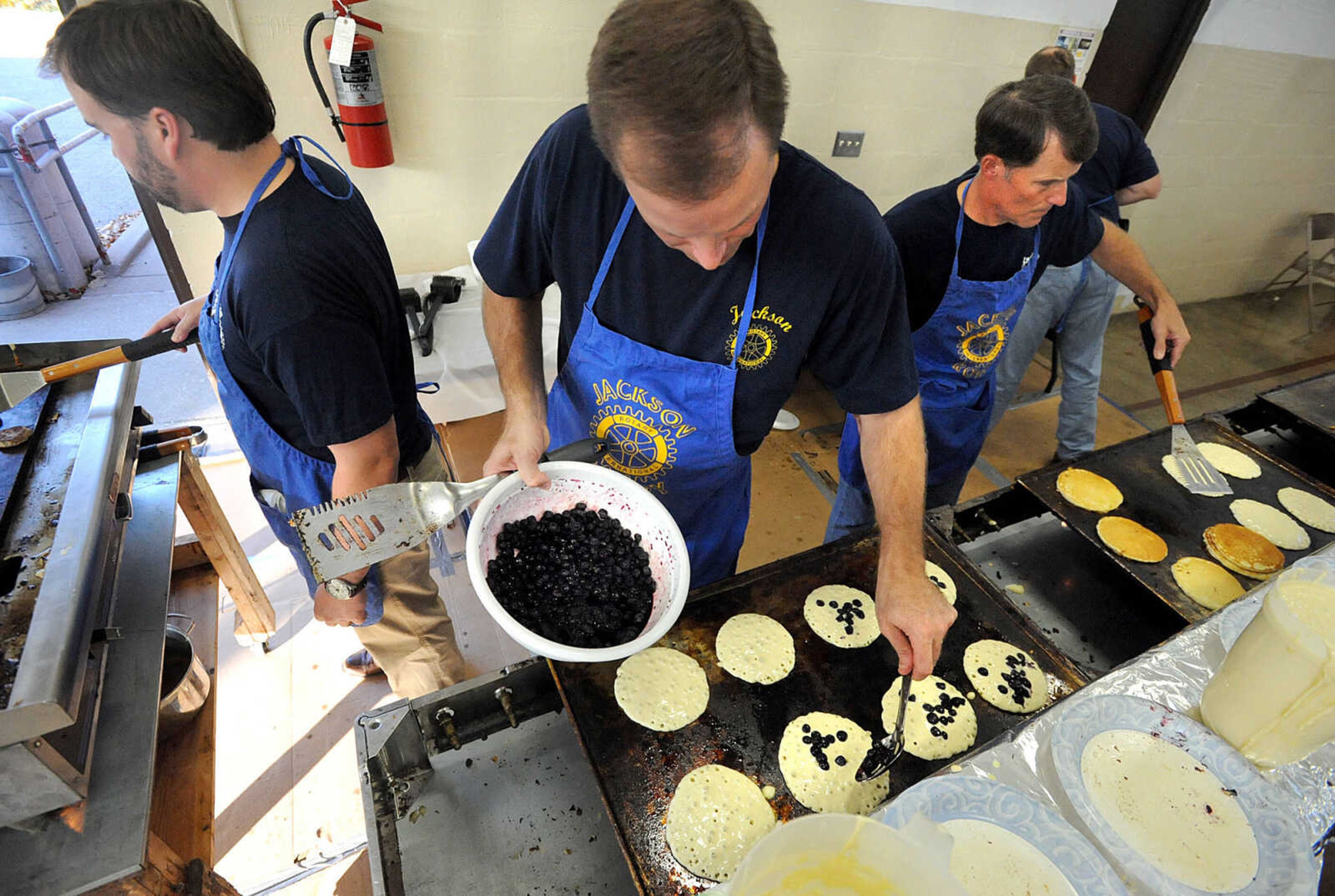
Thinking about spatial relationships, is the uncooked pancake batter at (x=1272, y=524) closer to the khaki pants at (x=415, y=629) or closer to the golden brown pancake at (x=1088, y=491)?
the golden brown pancake at (x=1088, y=491)

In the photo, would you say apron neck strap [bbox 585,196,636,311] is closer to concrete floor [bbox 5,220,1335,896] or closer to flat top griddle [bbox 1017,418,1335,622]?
flat top griddle [bbox 1017,418,1335,622]

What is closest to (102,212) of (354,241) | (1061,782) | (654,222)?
(354,241)

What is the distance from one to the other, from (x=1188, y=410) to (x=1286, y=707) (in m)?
4.46

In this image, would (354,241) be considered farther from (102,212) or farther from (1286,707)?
(102,212)

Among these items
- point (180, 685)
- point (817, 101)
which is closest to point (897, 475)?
point (180, 685)

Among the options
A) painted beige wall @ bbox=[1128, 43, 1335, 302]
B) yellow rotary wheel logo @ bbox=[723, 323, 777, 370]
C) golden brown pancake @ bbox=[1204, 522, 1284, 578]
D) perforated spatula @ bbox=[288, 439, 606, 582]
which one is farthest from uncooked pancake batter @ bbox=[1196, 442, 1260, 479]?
painted beige wall @ bbox=[1128, 43, 1335, 302]

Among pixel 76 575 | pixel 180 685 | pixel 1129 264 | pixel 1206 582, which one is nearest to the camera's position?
pixel 76 575

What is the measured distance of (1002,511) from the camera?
183 cm

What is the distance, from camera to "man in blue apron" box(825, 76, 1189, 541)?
5.89 feet

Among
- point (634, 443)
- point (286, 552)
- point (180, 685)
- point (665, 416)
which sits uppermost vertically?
point (665, 416)

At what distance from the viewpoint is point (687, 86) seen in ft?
2.64

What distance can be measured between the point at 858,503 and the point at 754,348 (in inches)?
46.1

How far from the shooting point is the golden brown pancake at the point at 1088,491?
1.79 meters

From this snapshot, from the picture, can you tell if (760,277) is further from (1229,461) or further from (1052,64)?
(1052,64)
